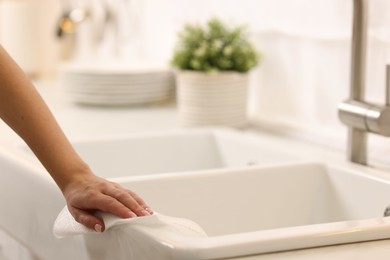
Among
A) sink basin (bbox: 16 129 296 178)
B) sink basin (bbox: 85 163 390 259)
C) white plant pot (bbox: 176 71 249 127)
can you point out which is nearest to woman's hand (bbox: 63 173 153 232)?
sink basin (bbox: 85 163 390 259)

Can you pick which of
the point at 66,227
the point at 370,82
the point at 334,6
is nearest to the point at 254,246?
the point at 66,227

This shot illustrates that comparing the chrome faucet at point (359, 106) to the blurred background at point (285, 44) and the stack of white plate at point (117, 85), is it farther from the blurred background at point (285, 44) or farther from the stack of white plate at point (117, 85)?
the stack of white plate at point (117, 85)

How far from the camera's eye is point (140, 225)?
3.38 ft

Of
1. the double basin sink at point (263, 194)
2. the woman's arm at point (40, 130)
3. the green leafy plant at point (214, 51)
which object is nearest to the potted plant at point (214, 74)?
the green leafy plant at point (214, 51)

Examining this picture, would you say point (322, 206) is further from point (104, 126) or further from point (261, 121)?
point (104, 126)

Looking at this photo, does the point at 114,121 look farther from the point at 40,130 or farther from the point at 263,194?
the point at 40,130

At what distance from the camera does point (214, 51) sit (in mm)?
1931

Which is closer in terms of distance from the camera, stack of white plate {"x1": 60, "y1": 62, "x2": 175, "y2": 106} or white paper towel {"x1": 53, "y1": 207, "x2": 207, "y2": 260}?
white paper towel {"x1": 53, "y1": 207, "x2": 207, "y2": 260}

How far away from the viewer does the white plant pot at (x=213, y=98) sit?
1.92m

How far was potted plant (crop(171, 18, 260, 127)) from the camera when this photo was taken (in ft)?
6.31

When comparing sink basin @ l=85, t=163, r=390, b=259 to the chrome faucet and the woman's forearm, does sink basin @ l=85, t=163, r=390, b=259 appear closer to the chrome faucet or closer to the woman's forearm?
the chrome faucet

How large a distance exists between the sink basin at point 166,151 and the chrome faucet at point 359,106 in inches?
10.4

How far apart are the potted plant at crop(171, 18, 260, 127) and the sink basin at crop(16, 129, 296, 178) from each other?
0.36ft

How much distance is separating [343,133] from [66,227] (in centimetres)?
80
